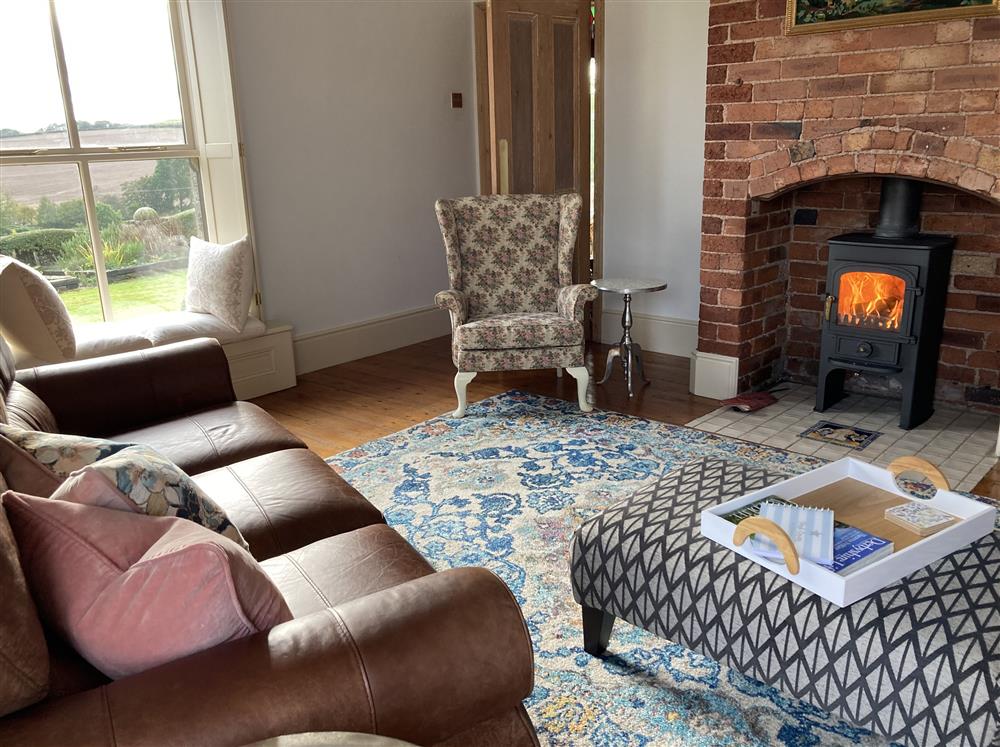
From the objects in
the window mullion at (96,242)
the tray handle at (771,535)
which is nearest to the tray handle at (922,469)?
the tray handle at (771,535)

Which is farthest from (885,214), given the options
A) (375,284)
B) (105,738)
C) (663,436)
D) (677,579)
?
(105,738)

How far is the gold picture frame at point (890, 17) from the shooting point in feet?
9.94

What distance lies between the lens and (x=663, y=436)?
3.56 meters

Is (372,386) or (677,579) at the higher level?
(677,579)

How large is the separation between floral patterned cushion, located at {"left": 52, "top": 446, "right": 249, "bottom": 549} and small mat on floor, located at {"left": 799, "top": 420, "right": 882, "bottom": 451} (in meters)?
2.71

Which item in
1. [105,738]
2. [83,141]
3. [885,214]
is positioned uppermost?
[83,141]

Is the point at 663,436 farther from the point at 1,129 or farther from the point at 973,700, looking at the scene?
the point at 1,129

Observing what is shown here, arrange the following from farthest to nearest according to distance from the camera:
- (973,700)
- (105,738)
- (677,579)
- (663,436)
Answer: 1. (663,436)
2. (677,579)
3. (973,700)
4. (105,738)

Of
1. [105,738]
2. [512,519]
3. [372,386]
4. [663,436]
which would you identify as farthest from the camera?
[372,386]

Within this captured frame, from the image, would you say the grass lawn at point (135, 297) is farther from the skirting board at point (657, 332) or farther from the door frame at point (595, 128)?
the skirting board at point (657, 332)

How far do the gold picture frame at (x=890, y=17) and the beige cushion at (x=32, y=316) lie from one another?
130 inches

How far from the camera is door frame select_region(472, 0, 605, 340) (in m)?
4.74

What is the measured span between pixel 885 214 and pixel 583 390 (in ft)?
5.11

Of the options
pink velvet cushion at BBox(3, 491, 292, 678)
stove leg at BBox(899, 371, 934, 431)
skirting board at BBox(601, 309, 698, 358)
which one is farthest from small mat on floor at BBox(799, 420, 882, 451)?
pink velvet cushion at BBox(3, 491, 292, 678)
